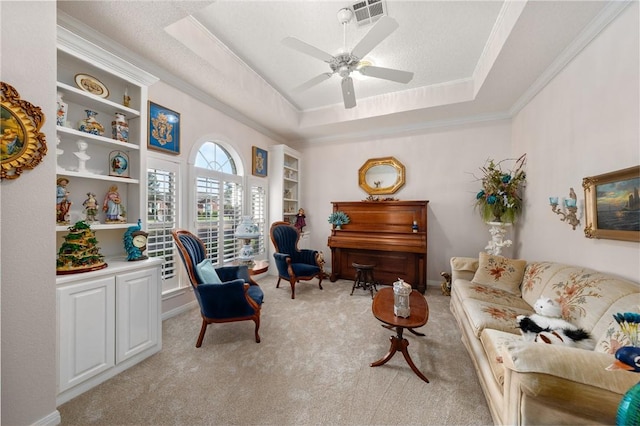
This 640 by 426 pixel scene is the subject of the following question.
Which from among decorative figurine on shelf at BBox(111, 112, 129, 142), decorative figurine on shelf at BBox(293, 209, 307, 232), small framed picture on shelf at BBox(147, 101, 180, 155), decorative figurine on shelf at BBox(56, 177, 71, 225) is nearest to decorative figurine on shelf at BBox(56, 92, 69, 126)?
decorative figurine on shelf at BBox(111, 112, 129, 142)

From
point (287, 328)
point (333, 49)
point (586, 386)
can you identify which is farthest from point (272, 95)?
point (586, 386)

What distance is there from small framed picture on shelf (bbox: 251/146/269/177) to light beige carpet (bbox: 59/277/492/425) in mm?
2591

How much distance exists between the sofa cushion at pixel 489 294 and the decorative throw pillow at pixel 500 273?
59mm

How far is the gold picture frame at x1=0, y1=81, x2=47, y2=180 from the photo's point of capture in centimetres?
120

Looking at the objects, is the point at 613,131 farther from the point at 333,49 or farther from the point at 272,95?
the point at 272,95

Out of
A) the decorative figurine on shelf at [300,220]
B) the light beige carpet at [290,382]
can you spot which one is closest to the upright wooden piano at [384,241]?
the decorative figurine on shelf at [300,220]

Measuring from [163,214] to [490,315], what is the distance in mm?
3486

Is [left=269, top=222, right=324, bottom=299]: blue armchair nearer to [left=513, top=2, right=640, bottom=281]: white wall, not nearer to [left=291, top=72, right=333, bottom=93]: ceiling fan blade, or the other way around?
[left=291, top=72, right=333, bottom=93]: ceiling fan blade

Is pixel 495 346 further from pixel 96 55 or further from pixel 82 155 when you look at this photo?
pixel 96 55

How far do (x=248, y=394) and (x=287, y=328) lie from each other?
0.90 meters

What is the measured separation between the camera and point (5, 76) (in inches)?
47.2

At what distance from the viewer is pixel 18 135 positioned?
4.08 feet

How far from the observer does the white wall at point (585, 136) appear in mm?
1624

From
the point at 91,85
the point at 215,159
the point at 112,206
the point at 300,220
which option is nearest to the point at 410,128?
the point at 300,220
